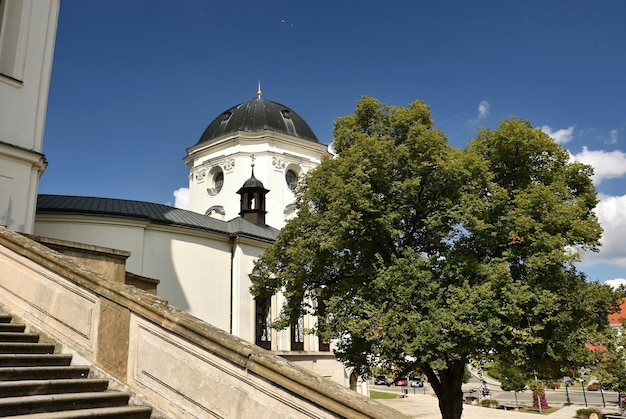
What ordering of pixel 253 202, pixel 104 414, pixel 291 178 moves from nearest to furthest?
pixel 104 414, pixel 253 202, pixel 291 178

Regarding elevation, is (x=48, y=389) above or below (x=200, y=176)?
below

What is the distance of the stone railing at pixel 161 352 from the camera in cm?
396

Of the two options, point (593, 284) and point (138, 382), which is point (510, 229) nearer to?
point (593, 284)

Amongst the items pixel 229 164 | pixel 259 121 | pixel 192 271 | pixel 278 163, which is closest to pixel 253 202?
pixel 278 163

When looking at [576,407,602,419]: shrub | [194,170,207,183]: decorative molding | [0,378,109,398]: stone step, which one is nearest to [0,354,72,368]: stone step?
[0,378,109,398]: stone step

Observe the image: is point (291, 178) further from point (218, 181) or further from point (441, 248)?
point (441, 248)

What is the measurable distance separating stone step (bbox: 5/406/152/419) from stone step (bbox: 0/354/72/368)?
3.09ft

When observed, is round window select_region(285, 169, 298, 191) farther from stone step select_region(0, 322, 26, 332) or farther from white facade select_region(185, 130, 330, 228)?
stone step select_region(0, 322, 26, 332)

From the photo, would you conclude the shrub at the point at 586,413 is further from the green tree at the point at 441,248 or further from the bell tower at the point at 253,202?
the bell tower at the point at 253,202

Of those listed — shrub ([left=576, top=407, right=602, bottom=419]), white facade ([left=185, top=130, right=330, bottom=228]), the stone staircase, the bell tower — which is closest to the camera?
the stone staircase

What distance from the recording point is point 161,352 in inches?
187

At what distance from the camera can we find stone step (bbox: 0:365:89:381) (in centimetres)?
446

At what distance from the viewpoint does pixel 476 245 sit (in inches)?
605

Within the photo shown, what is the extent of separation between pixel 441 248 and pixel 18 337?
12.7 metres
